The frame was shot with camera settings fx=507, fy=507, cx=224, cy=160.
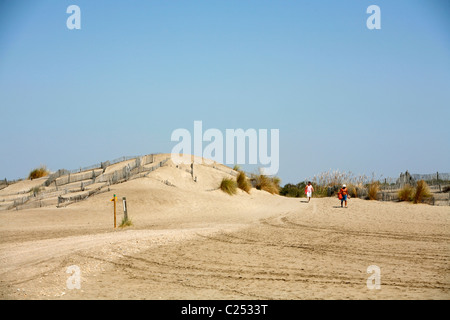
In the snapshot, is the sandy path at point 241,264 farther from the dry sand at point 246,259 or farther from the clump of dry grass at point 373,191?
the clump of dry grass at point 373,191

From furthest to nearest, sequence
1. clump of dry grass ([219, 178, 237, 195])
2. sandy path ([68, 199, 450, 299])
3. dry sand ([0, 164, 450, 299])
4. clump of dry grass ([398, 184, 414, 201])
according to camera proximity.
Answer: clump of dry grass ([219, 178, 237, 195])
clump of dry grass ([398, 184, 414, 201])
dry sand ([0, 164, 450, 299])
sandy path ([68, 199, 450, 299])

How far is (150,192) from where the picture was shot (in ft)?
96.7

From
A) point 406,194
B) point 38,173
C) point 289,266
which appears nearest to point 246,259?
point 289,266

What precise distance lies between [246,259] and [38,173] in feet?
119

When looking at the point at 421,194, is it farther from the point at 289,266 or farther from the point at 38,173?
the point at 38,173

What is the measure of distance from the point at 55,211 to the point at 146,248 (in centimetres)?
1447

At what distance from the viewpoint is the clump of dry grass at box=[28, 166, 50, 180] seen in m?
44.7

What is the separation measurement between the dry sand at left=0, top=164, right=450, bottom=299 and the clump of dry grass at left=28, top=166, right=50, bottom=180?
20.9 meters

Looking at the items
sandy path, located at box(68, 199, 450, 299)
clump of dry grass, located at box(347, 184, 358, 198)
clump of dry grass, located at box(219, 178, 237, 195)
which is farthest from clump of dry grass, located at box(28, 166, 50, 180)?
sandy path, located at box(68, 199, 450, 299)

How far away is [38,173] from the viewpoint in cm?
4481

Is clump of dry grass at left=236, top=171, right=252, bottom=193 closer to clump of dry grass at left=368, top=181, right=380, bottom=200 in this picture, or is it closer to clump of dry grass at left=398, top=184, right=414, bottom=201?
clump of dry grass at left=368, top=181, right=380, bottom=200
